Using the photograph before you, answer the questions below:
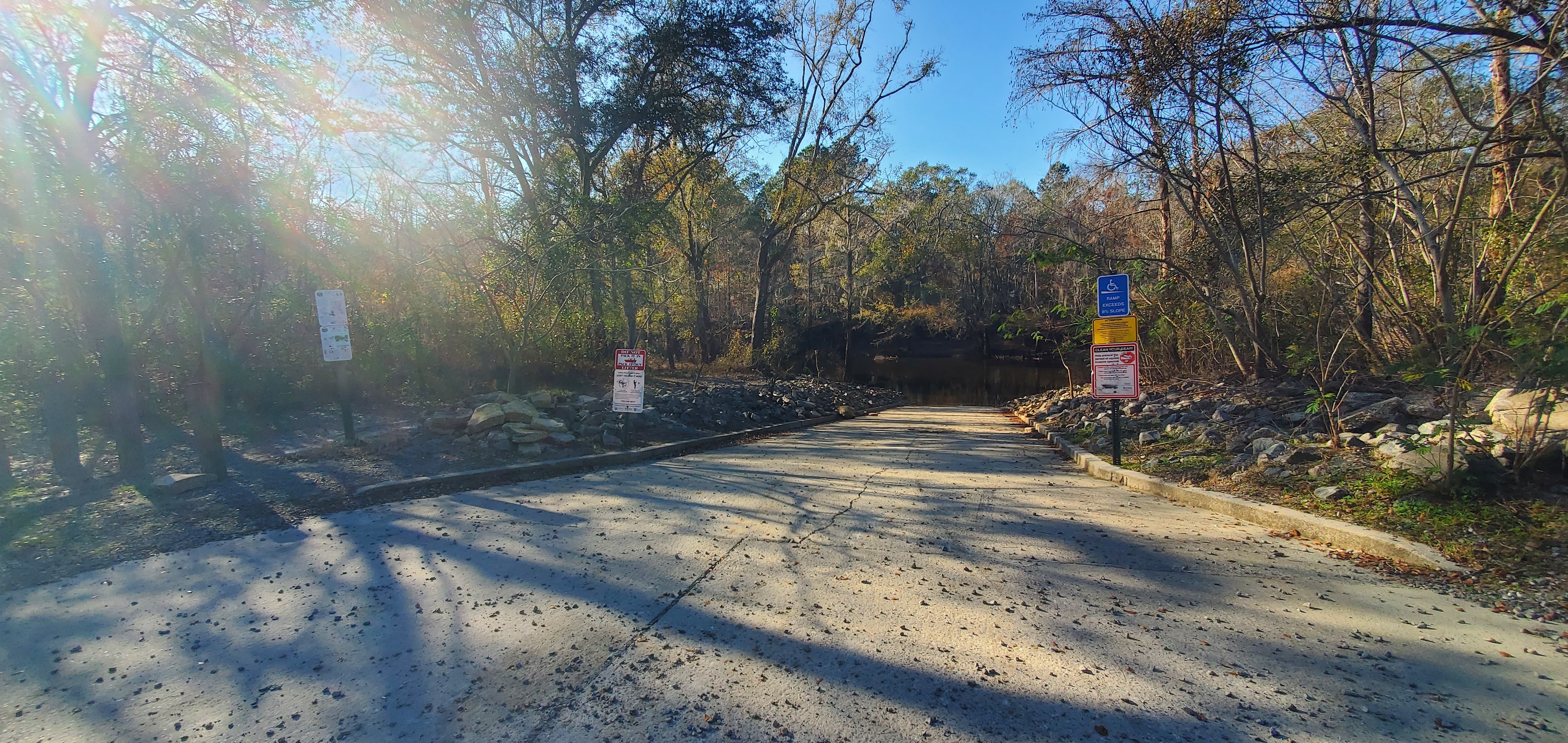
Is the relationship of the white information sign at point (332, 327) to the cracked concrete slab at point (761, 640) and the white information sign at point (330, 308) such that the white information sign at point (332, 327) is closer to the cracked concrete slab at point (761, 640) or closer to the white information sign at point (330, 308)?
the white information sign at point (330, 308)

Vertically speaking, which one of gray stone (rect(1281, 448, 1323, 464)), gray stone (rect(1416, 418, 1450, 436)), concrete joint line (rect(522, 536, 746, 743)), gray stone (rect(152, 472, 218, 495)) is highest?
gray stone (rect(1416, 418, 1450, 436))

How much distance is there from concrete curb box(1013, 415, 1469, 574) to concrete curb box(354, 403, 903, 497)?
5.87m

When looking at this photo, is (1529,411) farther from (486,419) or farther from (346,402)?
(346,402)

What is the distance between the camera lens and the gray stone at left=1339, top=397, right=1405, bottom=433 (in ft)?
24.6

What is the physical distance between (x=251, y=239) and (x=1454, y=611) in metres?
12.1

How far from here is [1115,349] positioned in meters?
8.84

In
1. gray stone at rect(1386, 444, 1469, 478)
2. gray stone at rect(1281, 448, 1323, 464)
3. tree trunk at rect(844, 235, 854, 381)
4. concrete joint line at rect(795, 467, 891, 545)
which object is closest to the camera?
gray stone at rect(1386, 444, 1469, 478)

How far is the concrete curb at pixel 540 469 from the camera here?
6.75 meters

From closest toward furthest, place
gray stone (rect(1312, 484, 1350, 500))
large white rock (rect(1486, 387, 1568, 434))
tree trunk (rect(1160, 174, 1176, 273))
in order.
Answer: large white rock (rect(1486, 387, 1568, 434)), gray stone (rect(1312, 484, 1350, 500)), tree trunk (rect(1160, 174, 1176, 273))

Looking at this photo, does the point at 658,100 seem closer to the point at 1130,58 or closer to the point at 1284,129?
the point at 1130,58

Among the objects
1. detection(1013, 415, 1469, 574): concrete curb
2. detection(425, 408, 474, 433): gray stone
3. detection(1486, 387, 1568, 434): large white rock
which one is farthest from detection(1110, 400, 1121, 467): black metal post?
detection(425, 408, 474, 433): gray stone

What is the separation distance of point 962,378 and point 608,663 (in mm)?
40843

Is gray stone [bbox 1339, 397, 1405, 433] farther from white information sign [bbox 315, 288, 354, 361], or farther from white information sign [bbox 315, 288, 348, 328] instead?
white information sign [bbox 315, 288, 348, 328]

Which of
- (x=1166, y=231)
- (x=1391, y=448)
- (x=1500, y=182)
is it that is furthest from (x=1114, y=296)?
(x=1166, y=231)
